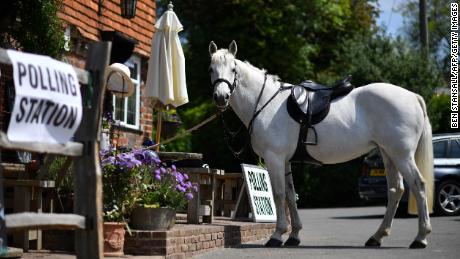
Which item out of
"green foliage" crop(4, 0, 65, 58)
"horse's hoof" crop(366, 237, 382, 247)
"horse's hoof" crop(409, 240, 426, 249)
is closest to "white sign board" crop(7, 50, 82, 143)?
"green foliage" crop(4, 0, 65, 58)

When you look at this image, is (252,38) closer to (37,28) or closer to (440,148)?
(440,148)

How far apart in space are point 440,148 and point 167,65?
24.2 feet

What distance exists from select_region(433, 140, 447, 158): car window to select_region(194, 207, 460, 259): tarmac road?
79.9 inches

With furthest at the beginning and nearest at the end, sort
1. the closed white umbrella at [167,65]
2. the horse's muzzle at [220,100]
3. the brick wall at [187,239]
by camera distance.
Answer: the closed white umbrella at [167,65] → the horse's muzzle at [220,100] → the brick wall at [187,239]

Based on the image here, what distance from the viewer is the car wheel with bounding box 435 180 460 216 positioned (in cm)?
1789

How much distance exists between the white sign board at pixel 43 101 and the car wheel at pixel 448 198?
13155 mm

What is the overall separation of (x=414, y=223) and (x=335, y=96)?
5495mm

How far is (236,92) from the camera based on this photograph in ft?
37.1

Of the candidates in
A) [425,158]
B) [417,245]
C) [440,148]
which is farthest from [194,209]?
[440,148]

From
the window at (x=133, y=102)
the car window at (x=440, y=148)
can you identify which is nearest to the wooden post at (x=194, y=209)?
the window at (x=133, y=102)

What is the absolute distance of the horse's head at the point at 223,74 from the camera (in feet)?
35.4

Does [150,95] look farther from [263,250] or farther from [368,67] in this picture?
[368,67]

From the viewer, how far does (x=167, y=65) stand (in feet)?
44.7

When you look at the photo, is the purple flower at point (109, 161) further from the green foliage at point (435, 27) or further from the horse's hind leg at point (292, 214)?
the green foliage at point (435, 27)
